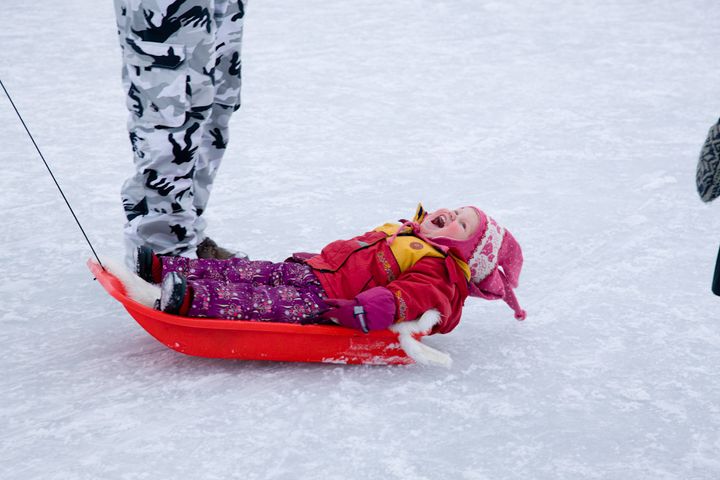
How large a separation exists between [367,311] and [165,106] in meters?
0.71

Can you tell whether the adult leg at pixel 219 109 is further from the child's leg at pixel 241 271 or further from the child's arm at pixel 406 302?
the child's arm at pixel 406 302

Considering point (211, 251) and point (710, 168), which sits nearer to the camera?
point (710, 168)

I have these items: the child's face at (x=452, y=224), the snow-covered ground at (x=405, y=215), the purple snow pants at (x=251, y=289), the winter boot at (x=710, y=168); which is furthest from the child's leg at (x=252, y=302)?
the winter boot at (x=710, y=168)

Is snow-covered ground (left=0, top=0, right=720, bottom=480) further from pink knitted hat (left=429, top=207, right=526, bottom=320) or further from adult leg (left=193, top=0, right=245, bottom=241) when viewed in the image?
adult leg (left=193, top=0, right=245, bottom=241)

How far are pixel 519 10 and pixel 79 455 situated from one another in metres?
4.93

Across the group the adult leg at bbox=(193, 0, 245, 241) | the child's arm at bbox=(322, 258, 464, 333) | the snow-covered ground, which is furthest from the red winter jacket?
the adult leg at bbox=(193, 0, 245, 241)

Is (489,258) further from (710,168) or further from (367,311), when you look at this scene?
(710,168)

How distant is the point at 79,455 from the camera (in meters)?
1.54

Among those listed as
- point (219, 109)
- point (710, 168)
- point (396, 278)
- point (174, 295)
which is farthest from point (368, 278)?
point (710, 168)

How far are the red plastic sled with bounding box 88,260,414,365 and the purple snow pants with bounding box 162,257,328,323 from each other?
34mm

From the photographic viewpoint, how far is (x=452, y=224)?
2031 mm

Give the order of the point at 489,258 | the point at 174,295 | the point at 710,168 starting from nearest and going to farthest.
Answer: the point at 710,168 → the point at 174,295 → the point at 489,258

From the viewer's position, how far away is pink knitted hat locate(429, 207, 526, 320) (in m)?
2.00

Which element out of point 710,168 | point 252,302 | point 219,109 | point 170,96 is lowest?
point 252,302
